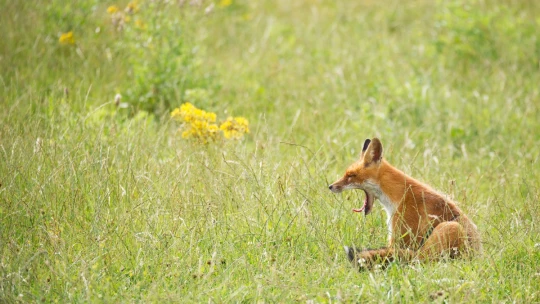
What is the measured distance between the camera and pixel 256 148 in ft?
20.4

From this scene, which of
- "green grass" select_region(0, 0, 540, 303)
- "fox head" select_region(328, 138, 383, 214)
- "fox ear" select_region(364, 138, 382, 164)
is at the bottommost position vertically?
"green grass" select_region(0, 0, 540, 303)

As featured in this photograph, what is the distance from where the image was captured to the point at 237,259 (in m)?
4.77

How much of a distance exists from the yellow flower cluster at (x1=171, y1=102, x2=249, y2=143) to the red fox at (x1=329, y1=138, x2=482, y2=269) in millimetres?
1629

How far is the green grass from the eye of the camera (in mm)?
4613

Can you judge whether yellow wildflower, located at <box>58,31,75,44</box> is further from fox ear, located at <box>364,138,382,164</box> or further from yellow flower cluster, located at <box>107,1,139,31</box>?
fox ear, located at <box>364,138,382,164</box>

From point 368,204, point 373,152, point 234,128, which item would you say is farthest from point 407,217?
point 234,128

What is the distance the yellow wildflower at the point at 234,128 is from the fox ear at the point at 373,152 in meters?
1.73

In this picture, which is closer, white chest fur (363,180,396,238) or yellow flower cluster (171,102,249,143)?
white chest fur (363,180,396,238)

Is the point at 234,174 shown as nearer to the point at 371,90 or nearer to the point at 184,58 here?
the point at 184,58

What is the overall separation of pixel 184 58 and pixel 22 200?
3.59m

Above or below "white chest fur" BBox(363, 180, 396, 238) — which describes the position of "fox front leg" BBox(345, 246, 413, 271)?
below

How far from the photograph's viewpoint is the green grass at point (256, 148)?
4613 mm

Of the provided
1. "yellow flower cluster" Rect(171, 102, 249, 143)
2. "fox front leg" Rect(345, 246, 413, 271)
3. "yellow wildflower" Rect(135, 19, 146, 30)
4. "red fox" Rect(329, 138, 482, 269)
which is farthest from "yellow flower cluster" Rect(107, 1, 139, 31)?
"fox front leg" Rect(345, 246, 413, 271)

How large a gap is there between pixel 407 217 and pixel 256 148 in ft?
5.43
